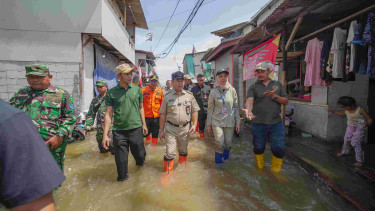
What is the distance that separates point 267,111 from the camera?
12.0 ft

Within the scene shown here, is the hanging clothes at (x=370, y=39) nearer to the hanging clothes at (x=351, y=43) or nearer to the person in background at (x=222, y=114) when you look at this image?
the hanging clothes at (x=351, y=43)

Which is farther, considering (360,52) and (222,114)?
(222,114)

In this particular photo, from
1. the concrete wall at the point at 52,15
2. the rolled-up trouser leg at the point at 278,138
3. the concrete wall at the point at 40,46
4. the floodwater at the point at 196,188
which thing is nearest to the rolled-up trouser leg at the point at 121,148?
the floodwater at the point at 196,188

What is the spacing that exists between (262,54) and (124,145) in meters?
4.75

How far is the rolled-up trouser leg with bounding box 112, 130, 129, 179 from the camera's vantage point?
3.43 meters

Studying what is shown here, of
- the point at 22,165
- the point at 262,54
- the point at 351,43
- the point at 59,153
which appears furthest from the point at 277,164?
the point at 22,165

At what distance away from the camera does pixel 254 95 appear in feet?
12.6

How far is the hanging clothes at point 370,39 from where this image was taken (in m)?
3.20

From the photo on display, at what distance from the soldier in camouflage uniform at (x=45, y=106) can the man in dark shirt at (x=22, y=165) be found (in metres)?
2.16

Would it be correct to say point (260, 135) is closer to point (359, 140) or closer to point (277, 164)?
point (277, 164)

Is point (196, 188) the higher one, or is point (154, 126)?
point (154, 126)

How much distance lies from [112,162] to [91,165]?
502 mm

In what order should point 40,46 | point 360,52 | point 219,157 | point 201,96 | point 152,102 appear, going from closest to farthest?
point 360,52 → point 219,157 → point 152,102 → point 201,96 → point 40,46

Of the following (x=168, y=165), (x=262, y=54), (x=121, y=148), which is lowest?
(x=168, y=165)
